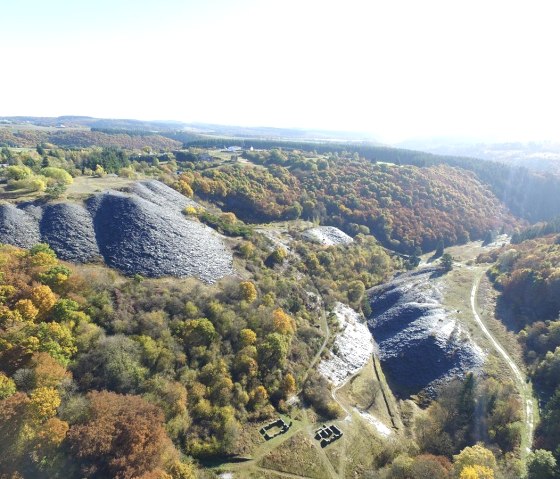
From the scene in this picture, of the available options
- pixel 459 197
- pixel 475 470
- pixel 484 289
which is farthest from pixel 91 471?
pixel 459 197

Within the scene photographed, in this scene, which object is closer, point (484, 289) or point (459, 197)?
point (484, 289)

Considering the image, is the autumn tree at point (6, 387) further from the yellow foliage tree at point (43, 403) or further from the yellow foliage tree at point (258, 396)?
the yellow foliage tree at point (258, 396)

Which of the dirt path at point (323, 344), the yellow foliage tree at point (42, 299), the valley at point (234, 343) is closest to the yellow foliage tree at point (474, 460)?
the valley at point (234, 343)

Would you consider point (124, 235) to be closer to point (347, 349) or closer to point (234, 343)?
point (234, 343)

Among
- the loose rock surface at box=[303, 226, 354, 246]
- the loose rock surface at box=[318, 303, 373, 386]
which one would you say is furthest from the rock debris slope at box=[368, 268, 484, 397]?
the loose rock surface at box=[303, 226, 354, 246]

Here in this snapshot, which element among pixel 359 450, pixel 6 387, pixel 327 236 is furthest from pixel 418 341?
pixel 6 387

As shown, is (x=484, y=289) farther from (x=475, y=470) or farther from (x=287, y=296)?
(x=475, y=470)
